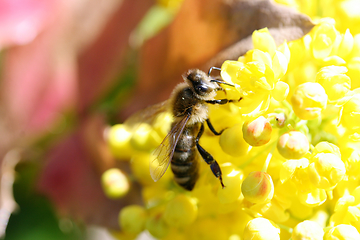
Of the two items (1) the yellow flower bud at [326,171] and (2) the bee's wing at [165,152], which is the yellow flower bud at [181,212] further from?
(1) the yellow flower bud at [326,171]

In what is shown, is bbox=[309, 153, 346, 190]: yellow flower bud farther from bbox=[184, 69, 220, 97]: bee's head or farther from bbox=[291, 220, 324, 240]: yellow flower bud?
bbox=[184, 69, 220, 97]: bee's head

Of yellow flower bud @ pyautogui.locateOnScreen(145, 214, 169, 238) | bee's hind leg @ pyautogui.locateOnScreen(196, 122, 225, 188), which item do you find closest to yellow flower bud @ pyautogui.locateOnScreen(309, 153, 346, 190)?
bee's hind leg @ pyautogui.locateOnScreen(196, 122, 225, 188)

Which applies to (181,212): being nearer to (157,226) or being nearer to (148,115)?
(157,226)

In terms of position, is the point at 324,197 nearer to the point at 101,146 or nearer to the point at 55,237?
the point at 101,146

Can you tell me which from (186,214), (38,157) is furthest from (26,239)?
(186,214)

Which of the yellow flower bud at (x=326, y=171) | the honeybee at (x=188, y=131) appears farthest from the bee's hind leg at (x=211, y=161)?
the yellow flower bud at (x=326, y=171)

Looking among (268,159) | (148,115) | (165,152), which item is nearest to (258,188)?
(268,159)
